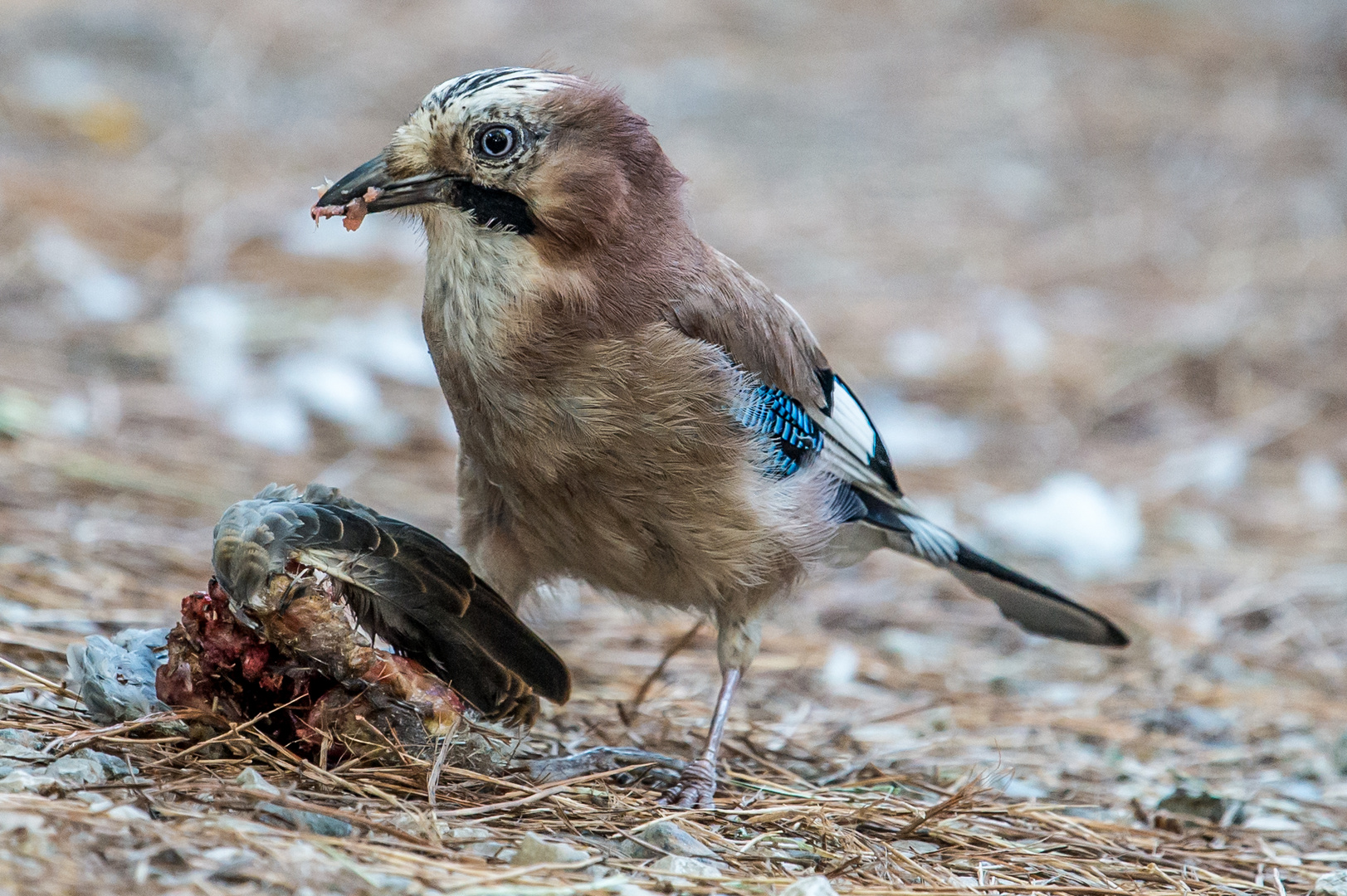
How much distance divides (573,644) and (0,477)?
1.50 meters

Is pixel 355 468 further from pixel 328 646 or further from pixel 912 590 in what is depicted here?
pixel 328 646

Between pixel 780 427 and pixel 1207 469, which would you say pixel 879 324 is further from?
pixel 780 427

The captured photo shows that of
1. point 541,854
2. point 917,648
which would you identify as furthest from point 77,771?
point 917,648

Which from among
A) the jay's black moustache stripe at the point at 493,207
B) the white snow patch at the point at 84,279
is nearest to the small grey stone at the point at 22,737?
the jay's black moustache stripe at the point at 493,207

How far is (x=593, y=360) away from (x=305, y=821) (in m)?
0.95

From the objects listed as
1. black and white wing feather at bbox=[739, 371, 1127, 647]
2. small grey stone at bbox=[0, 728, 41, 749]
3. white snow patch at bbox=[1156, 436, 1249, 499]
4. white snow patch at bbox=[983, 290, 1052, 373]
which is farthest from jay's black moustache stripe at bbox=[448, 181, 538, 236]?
white snow patch at bbox=[983, 290, 1052, 373]

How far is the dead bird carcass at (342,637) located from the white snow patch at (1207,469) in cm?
327

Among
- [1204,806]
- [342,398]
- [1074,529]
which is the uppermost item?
[1074,529]

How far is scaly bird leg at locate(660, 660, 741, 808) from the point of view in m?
2.53

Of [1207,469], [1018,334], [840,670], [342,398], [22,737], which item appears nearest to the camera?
[22,737]

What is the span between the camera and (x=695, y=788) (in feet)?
8.47

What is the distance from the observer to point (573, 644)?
3.72 meters

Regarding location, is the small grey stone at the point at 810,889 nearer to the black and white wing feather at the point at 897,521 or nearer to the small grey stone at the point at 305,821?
the small grey stone at the point at 305,821

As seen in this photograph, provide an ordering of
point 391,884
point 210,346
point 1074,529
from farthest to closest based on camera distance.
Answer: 1. point 210,346
2. point 1074,529
3. point 391,884
